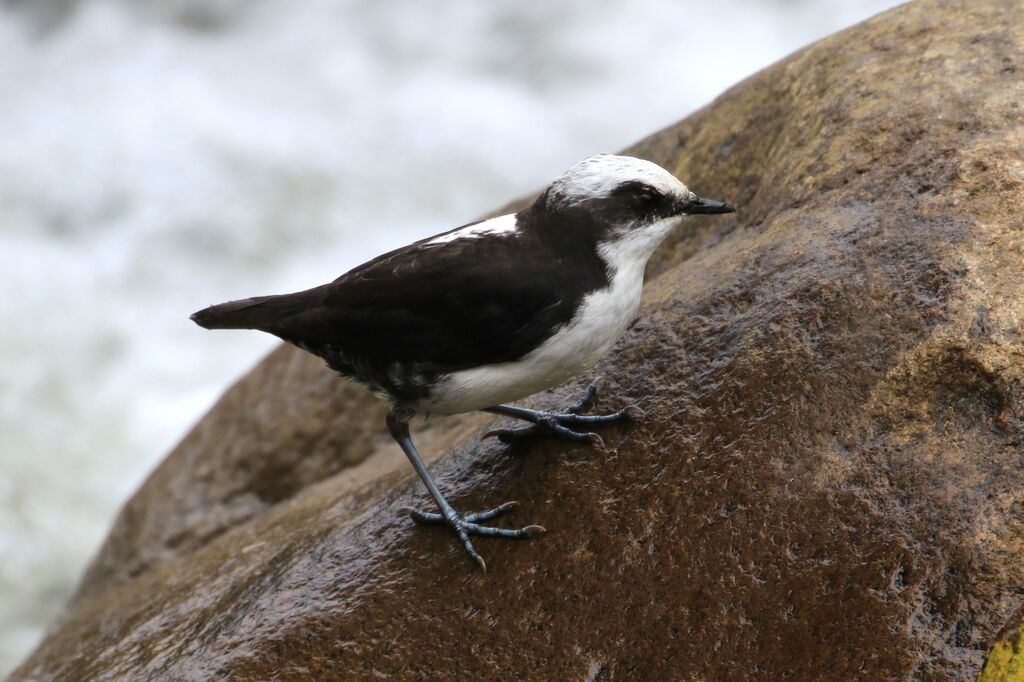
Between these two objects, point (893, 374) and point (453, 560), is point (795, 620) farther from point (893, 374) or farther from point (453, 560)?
point (453, 560)

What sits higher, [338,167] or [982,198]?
[338,167]

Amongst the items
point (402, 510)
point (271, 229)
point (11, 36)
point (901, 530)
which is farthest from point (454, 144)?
point (901, 530)

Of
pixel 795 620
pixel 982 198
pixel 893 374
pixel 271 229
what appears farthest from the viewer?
pixel 271 229

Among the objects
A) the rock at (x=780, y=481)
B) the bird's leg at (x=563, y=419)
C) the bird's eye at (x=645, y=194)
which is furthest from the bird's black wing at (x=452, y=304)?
the rock at (x=780, y=481)

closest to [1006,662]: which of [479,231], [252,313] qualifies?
[479,231]

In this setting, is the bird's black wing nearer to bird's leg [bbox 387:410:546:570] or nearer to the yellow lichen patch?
bird's leg [bbox 387:410:546:570]
